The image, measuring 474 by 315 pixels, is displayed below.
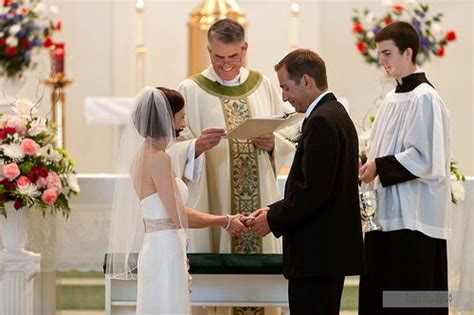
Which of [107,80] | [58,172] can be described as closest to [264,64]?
[107,80]

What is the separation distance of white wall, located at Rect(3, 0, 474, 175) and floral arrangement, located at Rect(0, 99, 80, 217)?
5.42m

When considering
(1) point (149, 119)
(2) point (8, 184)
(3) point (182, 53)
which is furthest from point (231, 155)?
(3) point (182, 53)

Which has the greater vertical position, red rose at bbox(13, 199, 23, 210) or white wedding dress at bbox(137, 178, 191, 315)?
red rose at bbox(13, 199, 23, 210)

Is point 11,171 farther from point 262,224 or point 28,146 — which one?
point 262,224

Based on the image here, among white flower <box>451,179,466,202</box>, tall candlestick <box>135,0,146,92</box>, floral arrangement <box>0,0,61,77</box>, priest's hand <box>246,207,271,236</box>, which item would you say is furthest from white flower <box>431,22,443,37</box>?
priest's hand <box>246,207,271,236</box>

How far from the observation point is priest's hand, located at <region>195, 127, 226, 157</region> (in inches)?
233

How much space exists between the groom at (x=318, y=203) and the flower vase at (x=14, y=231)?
2.08 metres

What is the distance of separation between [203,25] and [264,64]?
1961 millimetres

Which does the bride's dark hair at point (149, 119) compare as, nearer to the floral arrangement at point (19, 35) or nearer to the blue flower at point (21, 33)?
the floral arrangement at point (19, 35)

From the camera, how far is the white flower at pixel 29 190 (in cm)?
642

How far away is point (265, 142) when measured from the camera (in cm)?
634

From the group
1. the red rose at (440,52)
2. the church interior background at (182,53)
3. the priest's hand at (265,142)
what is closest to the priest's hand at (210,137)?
the priest's hand at (265,142)

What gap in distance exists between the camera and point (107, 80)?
12.3m

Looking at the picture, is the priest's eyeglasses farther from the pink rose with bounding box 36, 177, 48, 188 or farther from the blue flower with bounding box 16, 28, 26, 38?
the blue flower with bounding box 16, 28, 26, 38
